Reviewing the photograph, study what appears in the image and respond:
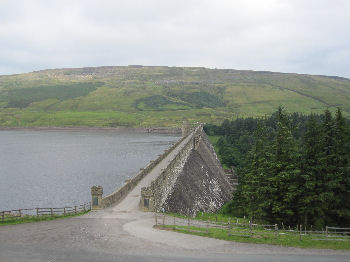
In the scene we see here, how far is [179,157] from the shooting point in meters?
54.3

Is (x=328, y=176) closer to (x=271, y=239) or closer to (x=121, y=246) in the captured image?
(x=271, y=239)

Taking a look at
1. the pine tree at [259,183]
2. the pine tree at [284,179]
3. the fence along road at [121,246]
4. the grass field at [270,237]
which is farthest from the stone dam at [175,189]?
the pine tree at [284,179]

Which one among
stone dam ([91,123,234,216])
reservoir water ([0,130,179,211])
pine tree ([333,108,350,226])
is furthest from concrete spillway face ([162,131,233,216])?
reservoir water ([0,130,179,211])

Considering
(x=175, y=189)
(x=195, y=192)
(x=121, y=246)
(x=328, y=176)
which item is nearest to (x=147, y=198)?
(x=121, y=246)

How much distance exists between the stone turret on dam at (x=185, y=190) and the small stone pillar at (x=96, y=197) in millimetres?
3862

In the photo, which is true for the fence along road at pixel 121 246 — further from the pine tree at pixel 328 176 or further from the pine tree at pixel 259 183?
the pine tree at pixel 259 183

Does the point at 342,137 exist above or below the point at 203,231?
above

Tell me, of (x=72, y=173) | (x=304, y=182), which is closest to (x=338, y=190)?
(x=304, y=182)

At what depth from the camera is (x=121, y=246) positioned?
21766 millimetres

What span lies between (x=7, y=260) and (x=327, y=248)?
1928 cm

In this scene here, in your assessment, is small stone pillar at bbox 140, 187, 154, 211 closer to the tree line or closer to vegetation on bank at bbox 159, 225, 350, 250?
vegetation on bank at bbox 159, 225, 350, 250

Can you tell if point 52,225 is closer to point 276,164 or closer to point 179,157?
point 276,164

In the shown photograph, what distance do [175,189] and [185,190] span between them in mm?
3443

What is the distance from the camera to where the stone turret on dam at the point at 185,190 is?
34.3 m
